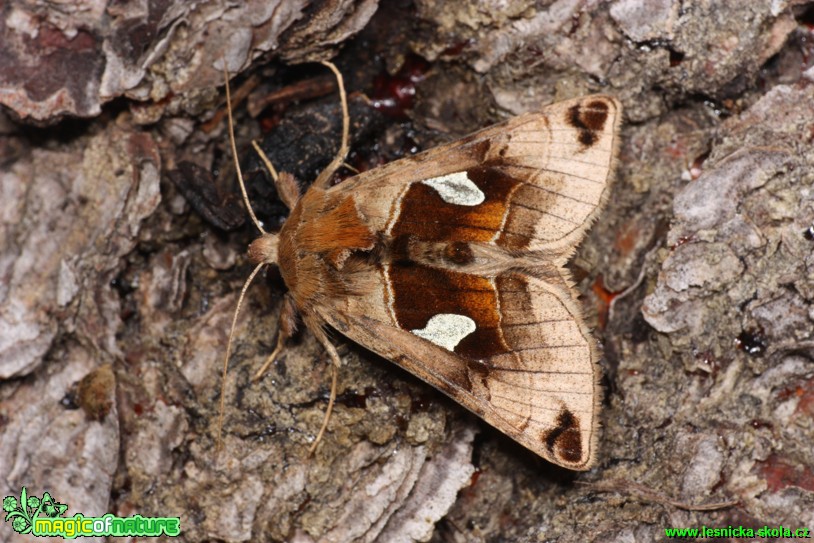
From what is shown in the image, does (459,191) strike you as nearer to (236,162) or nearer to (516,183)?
(516,183)

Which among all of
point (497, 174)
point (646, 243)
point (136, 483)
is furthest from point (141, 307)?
point (646, 243)

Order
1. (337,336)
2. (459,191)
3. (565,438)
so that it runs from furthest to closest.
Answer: (337,336) < (459,191) < (565,438)

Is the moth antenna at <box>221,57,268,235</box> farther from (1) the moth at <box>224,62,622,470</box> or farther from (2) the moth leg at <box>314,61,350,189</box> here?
(2) the moth leg at <box>314,61,350,189</box>

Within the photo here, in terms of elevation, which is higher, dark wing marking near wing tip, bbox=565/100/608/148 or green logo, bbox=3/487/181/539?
dark wing marking near wing tip, bbox=565/100/608/148

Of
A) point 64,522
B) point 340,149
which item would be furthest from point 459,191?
point 64,522

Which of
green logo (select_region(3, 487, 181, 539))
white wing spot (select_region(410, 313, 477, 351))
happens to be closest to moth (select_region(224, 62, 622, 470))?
white wing spot (select_region(410, 313, 477, 351))
